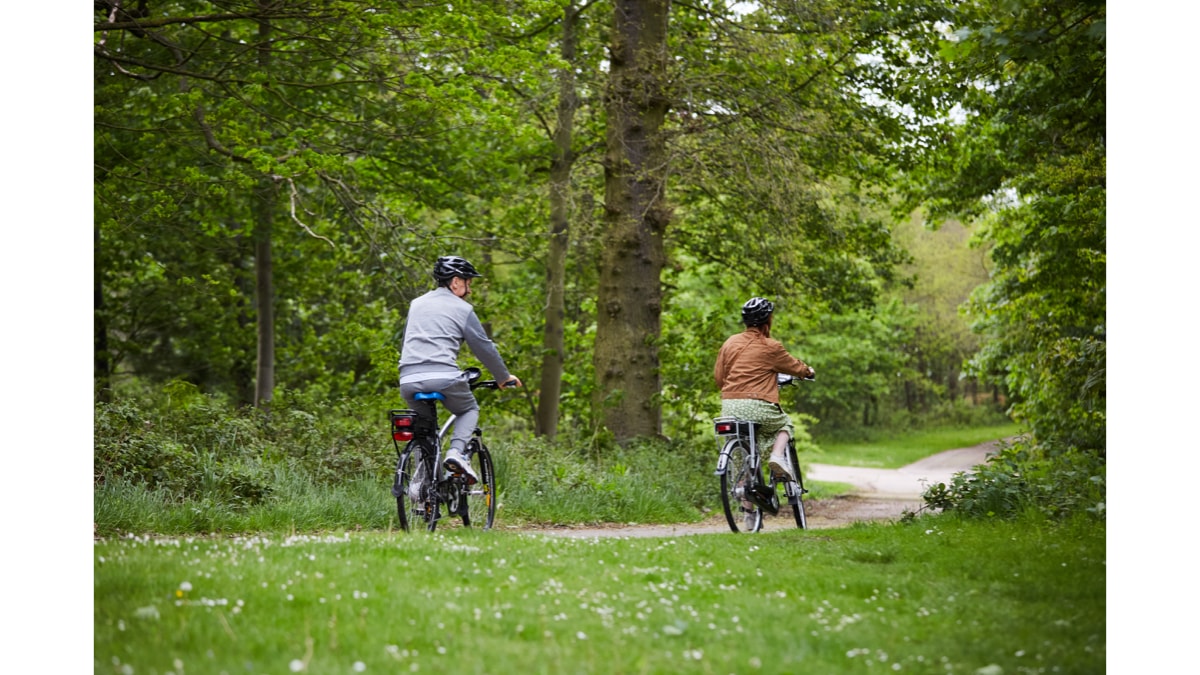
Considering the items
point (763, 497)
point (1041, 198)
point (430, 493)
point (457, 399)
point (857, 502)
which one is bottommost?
point (857, 502)

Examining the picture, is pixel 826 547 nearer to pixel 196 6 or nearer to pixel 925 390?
pixel 196 6

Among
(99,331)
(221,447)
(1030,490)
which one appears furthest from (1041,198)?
(99,331)

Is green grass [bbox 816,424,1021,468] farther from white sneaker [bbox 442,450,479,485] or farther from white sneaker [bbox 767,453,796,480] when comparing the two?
white sneaker [bbox 442,450,479,485]

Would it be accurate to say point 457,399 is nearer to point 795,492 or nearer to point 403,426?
point 403,426

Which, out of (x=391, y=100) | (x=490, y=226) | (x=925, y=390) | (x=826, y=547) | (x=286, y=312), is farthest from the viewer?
(x=925, y=390)

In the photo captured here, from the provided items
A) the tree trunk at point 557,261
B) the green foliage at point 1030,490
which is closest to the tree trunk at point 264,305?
the tree trunk at point 557,261

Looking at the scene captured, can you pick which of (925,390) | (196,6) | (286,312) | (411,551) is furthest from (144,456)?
(925,390)

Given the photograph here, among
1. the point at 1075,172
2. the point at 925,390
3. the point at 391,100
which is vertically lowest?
the point at 925,390

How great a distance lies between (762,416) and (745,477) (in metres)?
0.55

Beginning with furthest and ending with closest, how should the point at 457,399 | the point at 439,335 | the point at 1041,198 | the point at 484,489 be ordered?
the point at 1041,198 < the point at 484,489 < the point at 457,399 < the point at 439,335

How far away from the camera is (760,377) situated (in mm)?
9383

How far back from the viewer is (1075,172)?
10.8m
